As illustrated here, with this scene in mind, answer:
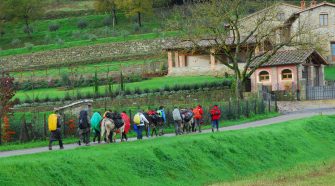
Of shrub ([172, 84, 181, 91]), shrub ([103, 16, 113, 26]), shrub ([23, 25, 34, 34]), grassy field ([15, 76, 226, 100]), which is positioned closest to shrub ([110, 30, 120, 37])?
shrub ([103, 16, 113, 26])

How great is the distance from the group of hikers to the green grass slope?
10.7ft

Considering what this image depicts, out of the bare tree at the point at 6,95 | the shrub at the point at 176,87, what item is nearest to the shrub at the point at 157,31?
the shrub at the point at 176,87

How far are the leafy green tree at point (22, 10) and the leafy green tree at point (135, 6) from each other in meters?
12.0

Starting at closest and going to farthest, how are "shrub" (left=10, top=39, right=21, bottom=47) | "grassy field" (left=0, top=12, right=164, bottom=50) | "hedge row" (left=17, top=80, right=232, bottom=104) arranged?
"hedge row" (left=17, top=80, right=232, bottom=104) → "grassy field" (left=0, top=12, right=164, bottom=50) → "shrub" (left=10, top=39, right=21, bottom=47)

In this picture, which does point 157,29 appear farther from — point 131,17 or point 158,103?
point 158,103

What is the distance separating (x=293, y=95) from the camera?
6334 centimetres

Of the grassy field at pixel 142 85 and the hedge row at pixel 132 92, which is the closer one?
the hedge row at pixel 132 92

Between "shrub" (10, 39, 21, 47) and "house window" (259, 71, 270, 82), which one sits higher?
"shrub" (10, 39, 21, 47)

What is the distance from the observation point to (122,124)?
115 feet

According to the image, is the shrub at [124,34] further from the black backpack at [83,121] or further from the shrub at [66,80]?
the black backpack at [83,121]

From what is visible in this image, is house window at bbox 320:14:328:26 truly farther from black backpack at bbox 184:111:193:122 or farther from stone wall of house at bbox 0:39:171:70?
black backpack at bbox 184:111:193:122

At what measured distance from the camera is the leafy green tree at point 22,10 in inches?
4072

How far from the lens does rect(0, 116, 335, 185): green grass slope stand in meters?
24.1

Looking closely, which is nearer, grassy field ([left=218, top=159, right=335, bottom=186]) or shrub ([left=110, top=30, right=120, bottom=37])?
grassy field ([left=218, top=159, right=335, bottom=186])
